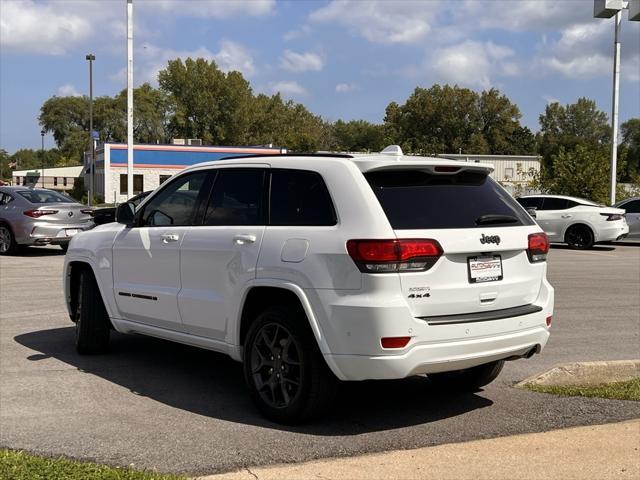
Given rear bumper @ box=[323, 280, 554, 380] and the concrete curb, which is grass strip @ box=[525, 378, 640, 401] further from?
rear bumper @ box=[323, 280, 554, 380]

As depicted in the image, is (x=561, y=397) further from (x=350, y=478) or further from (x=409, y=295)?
(x=350, y=478)

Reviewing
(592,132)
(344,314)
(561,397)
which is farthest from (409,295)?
(592,132)

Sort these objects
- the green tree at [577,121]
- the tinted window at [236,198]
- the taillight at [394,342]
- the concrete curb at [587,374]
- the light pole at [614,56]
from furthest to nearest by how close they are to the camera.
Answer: the green tree at [577,121], the light pole at [614,56], the concrete curb at [587,374], the tinted window at [236,198], the taillight at [394,342]

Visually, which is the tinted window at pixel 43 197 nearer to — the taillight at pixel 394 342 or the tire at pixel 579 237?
the tire at pixel 579 237

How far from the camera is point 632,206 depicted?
21734 mm

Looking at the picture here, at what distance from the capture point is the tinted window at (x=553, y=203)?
2077 cm

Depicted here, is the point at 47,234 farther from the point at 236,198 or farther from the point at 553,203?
the point at 553,203

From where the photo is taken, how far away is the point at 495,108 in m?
92.4

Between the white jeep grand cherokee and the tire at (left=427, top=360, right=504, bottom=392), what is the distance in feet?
0.04

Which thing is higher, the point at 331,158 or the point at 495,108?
the point at 495,108

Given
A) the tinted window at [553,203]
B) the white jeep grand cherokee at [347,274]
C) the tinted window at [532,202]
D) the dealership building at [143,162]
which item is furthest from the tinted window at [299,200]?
the dealership building at [143,162]

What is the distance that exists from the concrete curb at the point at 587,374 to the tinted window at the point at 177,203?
122 inches

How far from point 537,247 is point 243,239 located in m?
2.12

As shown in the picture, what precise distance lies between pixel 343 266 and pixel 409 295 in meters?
0.45
